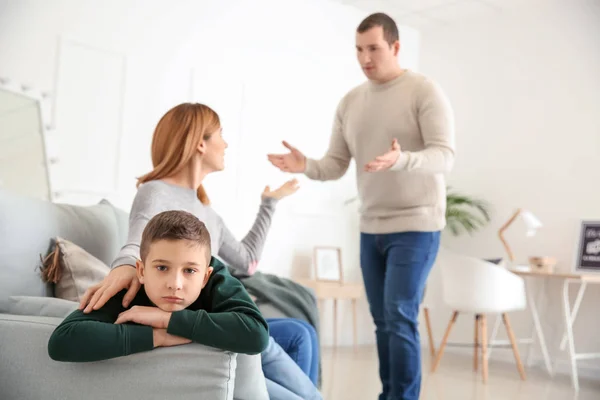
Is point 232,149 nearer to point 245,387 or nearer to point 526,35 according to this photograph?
point 526,35

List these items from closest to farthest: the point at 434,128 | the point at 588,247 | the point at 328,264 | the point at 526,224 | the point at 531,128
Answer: the point at 434,128
the point at 588,247
the point at 526,224
the point at 531,128
the point at 328,264

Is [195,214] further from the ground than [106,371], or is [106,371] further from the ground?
[195,214]

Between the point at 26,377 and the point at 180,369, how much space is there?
1.07ft

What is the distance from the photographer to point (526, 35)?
5574mm

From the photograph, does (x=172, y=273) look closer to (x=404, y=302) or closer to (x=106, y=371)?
(x=106, y=371)

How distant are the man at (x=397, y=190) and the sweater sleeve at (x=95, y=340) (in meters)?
1.45

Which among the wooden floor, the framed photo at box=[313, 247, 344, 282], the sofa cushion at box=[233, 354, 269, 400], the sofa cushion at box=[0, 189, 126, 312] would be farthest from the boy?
the framed photo at box=[313, 247, 344, 282]

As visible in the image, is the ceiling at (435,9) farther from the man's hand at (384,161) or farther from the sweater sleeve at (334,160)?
the man's hand at (384,161)

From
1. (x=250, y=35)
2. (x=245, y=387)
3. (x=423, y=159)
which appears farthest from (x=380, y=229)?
(x=250, y=35)

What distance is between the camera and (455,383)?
436cm

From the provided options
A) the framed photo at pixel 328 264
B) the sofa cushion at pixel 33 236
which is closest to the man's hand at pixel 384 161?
the sofa cushion at pixel 33 236

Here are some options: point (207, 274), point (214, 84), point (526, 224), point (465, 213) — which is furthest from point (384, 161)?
point (465, 213)

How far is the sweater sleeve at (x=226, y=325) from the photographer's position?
4.54ft

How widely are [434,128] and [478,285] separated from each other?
2069 mm
